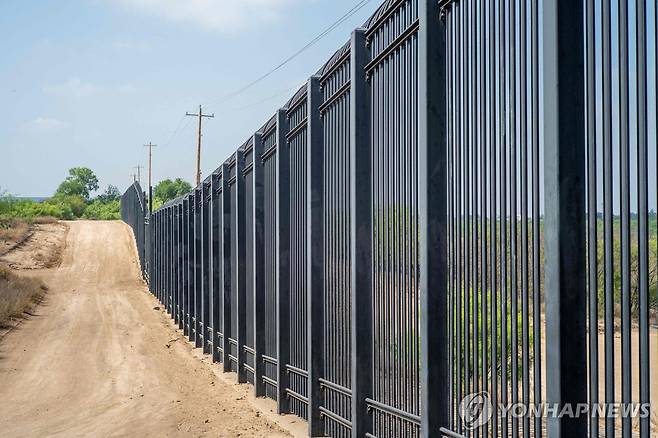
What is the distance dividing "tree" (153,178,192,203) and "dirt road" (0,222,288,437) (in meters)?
121

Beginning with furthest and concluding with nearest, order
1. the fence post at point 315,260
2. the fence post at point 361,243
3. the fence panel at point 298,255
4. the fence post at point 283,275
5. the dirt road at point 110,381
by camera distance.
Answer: the dirt road at point 110,381
the fence post at point 283,275
the fence panel at point 298,255
the fence post at point 315,260
the fence post at point 361,243

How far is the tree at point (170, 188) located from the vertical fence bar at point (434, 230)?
144975 millimetres

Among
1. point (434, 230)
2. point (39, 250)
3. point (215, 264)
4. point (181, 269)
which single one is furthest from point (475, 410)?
point (39, 250)

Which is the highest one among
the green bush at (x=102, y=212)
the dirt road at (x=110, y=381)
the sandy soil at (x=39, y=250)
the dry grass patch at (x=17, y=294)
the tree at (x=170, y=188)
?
the tree at (x=170, y=188)

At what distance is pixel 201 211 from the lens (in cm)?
1861

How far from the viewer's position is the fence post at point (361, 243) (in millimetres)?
7250

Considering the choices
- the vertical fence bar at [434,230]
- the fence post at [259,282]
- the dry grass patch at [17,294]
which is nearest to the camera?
the vertical fence bar at [434,230]

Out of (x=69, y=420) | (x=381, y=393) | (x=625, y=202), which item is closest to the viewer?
(x=625, y=202)

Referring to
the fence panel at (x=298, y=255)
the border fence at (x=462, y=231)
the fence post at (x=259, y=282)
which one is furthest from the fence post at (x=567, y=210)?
the fence post at (x=259, y=282)

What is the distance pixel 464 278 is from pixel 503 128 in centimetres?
102

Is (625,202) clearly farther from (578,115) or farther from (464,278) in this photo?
(464,278)

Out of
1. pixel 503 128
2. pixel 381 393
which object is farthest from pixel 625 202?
pixel 381 393

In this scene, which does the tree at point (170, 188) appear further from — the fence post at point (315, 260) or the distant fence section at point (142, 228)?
the fence post at point (315, 260)

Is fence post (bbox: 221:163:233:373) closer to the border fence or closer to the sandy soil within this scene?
the border fence
